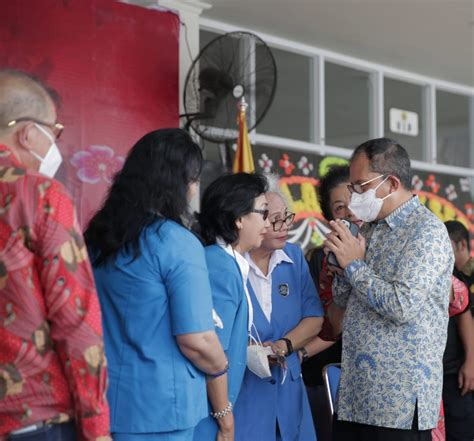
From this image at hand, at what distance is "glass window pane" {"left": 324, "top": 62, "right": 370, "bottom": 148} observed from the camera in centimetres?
755

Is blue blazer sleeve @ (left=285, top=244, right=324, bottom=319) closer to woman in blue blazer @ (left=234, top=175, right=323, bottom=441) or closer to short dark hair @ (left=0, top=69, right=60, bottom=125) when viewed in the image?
woman in blue blazer @ (left=234, top=175, right=323, bottom=441)

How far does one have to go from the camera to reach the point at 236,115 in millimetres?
5812

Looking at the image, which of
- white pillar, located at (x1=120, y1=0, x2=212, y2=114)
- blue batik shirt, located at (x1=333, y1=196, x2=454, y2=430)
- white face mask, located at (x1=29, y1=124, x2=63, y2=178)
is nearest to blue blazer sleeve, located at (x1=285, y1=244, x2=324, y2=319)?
blue batik shirt, located at (x1=333, y1=196, x2=454, y2=430)

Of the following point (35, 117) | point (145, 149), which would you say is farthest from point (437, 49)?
point (35, 117)

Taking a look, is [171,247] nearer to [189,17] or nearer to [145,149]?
[145,149]

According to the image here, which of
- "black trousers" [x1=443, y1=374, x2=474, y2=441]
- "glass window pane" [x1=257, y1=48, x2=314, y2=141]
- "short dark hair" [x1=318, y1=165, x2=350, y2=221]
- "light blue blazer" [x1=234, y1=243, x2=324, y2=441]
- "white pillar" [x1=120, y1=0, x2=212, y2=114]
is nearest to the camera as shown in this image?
"light blue blazer" [x1=234, y1=243, x2=324, y2=441]

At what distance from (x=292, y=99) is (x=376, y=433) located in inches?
188

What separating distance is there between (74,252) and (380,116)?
6.28 m

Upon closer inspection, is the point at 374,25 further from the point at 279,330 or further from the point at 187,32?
the point at 279,330

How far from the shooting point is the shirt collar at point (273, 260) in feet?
11.3

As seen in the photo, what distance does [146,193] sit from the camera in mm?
2479

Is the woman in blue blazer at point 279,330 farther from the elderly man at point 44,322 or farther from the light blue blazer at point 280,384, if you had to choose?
the elderly man at point 44,322

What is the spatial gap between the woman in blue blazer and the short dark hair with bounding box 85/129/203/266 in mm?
967

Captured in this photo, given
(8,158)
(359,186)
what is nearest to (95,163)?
(359,186)
